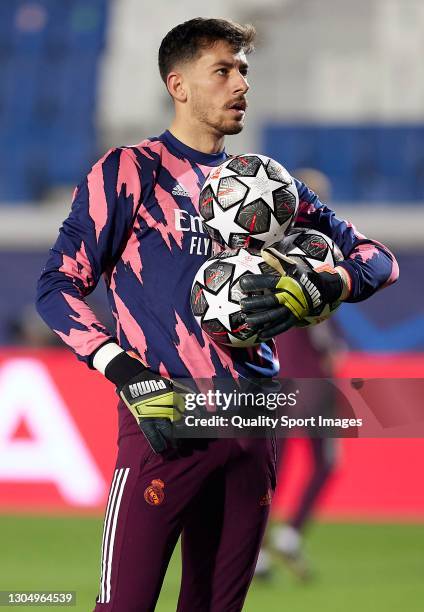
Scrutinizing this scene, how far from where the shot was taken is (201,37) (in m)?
3.01

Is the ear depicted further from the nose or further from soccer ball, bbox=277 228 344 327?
soccer ball, bbox=277 228 344 327

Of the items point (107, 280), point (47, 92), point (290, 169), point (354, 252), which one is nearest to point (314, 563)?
point (354, 252)

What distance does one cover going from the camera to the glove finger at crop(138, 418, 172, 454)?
2641 millimetres

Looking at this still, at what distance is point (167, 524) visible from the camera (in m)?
2.77

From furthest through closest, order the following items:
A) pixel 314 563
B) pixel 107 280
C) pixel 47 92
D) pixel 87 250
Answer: pixel 47 92, pixel 314 563, pixel 107 280, pixel 87 250

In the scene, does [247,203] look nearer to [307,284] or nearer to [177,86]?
[307,284]

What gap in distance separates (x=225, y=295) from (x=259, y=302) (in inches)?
4.4

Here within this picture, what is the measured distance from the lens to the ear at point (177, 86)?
3068 mm

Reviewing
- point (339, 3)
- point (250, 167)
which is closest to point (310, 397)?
point (250, 167)

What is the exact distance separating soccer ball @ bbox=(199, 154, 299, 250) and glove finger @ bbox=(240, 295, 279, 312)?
22 cm

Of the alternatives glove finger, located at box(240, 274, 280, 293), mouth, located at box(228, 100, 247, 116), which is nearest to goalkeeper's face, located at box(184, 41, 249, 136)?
mouth, located at box(228, 100, 247, 116)

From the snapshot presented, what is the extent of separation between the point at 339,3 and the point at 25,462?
823 centimetres

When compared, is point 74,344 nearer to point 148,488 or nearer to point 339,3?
point 148,488

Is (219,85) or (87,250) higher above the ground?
(219,85)
